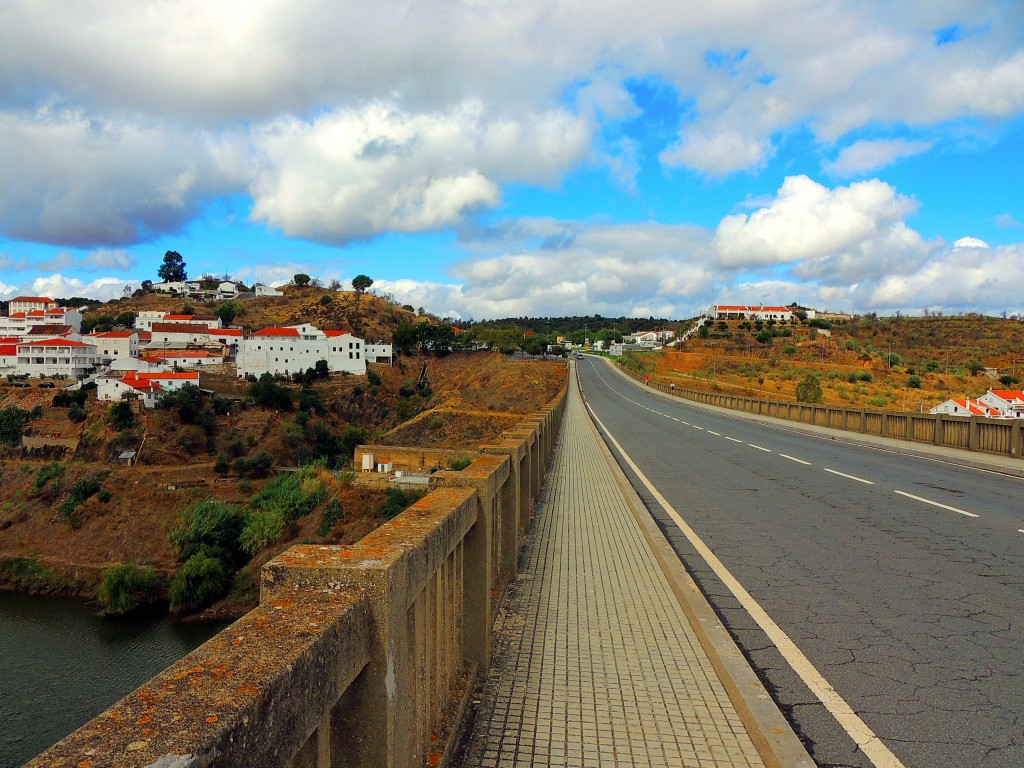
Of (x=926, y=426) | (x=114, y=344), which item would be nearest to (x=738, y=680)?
(x=926, y=426)

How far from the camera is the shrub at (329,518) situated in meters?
35.8

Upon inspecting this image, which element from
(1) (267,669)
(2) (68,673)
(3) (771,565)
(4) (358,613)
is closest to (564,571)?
(3) (771,565)

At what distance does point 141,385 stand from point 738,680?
83350 mm

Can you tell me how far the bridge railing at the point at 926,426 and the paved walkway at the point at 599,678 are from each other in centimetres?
1583

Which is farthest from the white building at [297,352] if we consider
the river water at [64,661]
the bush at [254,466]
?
the river water at [64,661]

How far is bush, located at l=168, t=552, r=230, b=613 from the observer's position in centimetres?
3419

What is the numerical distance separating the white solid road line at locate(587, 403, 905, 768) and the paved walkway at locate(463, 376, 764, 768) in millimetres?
602

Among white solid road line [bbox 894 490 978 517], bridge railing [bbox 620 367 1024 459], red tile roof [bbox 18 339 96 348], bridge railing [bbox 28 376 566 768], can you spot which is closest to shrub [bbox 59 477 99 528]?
bridge railing [bbox 620 367 1024 459]

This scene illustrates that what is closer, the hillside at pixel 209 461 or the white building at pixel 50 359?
the hillside at pixel 209 461

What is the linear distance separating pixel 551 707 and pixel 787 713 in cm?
149

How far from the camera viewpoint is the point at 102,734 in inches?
51.3

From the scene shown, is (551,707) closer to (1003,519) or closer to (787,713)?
(787,713)

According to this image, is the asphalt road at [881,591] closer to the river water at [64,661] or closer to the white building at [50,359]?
the river water at [64,661]

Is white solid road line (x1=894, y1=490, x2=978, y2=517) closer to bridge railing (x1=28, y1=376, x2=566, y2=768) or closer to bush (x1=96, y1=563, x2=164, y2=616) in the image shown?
bridge railing (x1=28, y1=376, x2=566, y2=768)
